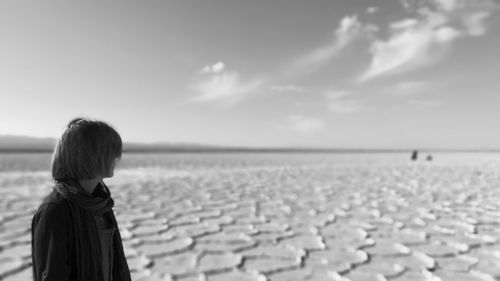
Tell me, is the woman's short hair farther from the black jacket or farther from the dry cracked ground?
the dry cracked ground

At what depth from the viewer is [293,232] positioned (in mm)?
3490

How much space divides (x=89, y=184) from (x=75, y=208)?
76 mm

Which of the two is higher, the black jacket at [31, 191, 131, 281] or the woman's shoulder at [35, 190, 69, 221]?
the woman's shoulder at [35, 190, 69, 221]

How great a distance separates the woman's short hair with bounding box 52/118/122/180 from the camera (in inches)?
39.0

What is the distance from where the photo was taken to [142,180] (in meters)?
7.18

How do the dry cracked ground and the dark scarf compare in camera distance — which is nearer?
the dark scarf

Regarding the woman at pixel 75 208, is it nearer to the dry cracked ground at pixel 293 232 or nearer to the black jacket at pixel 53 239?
the black jacket at pixel 53 239

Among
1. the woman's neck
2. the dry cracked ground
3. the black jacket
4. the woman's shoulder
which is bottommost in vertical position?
the dry cracked ground

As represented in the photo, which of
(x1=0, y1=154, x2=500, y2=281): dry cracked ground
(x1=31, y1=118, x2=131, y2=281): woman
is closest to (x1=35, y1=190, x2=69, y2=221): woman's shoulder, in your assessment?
(x1=31, y1=118, x2=131, y2=281): woman

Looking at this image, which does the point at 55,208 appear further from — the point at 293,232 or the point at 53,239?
the point at 293,232

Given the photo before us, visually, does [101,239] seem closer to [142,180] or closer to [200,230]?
[200,230]

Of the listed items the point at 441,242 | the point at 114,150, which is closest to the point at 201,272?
the point at 114,150

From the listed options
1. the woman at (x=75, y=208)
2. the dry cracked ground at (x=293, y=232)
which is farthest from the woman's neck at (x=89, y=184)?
the dry cracked ground at (x=293, y=232)

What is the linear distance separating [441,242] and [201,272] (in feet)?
6.20
